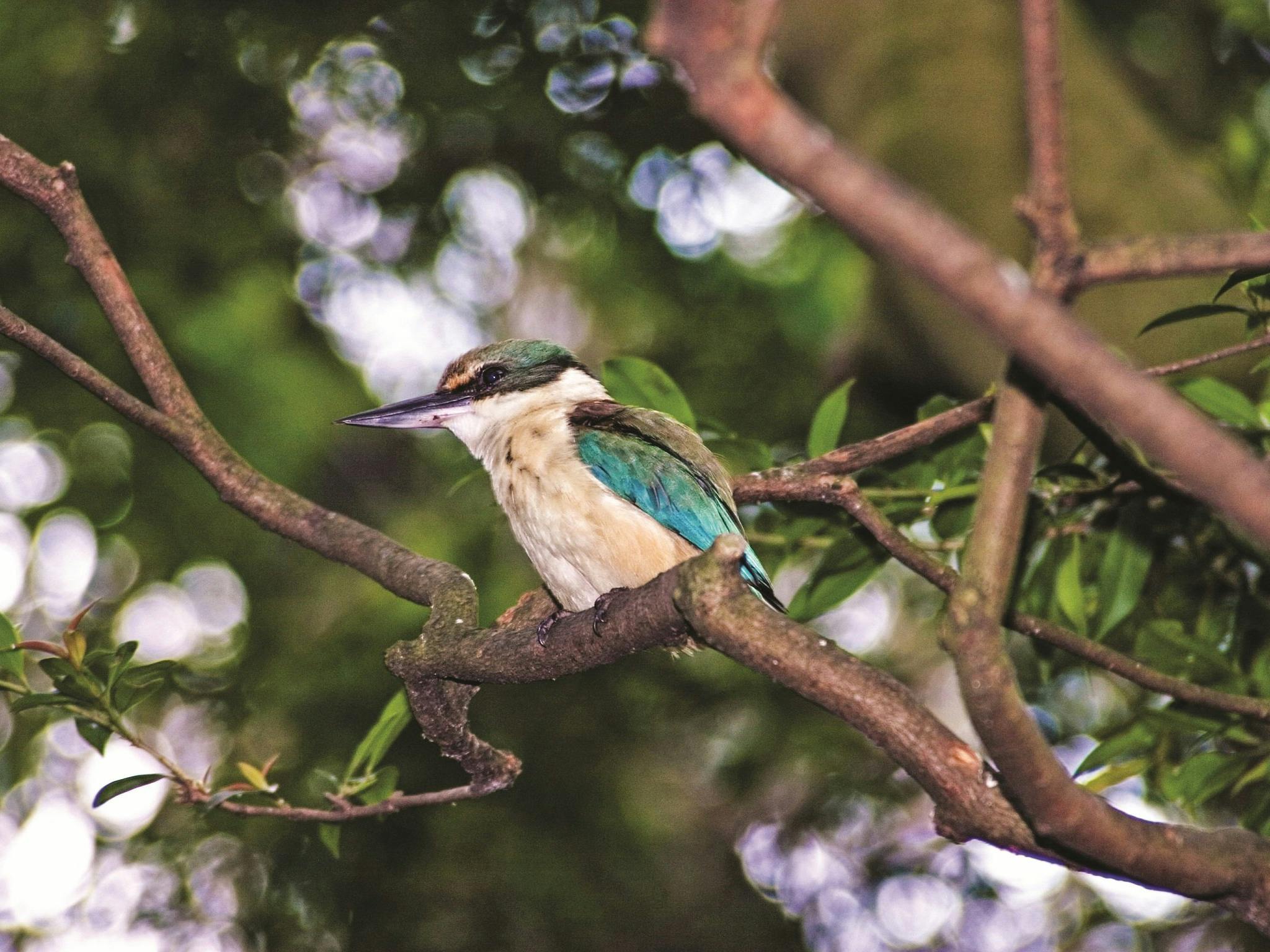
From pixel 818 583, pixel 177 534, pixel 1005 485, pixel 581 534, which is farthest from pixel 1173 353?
pixel 177 534

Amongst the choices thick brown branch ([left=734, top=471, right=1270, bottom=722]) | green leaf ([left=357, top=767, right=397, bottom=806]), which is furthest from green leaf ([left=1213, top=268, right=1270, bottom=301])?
green leaf ([left=357, top=767, right=397, bottom=806])

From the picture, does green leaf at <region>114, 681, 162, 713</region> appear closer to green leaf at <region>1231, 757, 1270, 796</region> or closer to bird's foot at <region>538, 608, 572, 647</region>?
bird's foot at <region>538, 608, 572, 647</region>

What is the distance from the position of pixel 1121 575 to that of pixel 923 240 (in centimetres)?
235

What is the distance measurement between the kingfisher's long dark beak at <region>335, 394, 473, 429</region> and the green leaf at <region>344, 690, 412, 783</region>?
3.62 ft

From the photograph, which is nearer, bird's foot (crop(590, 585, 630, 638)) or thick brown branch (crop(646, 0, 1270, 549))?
thick brown branch (crop(646, 0, 1270, 549))

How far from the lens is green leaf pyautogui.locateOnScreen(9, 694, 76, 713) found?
2.65m

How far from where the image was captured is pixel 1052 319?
1075mm

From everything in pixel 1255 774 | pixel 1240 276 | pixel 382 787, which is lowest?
pixel 382 787

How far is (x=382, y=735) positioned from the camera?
3.00 metres

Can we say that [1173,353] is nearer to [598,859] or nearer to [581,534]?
[581,534]

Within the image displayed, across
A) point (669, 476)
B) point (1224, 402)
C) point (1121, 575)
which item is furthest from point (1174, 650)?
point (669, 476)


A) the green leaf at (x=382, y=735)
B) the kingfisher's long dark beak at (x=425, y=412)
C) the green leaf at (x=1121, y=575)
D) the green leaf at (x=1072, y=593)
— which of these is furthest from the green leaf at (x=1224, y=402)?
the kingfisher's long dark beak at (x=425, y=412)

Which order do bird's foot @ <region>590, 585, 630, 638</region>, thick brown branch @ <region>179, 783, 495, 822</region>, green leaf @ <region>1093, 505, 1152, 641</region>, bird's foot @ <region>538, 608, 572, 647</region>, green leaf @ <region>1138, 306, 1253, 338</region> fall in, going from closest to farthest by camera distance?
bird's foot @ <region>590, 585, 630, 638</region> → bird's foot @ <region>538, 608, 572, 647</region> → green leaf @ <region>1138, 306, 1253, 338</region> → thick brown branch @ <region>179, 783, 495, 822</region> → green leaf @ <region>1093, 505, 1152, 641</region>

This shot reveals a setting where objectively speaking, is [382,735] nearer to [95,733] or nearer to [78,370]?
[95,733]
